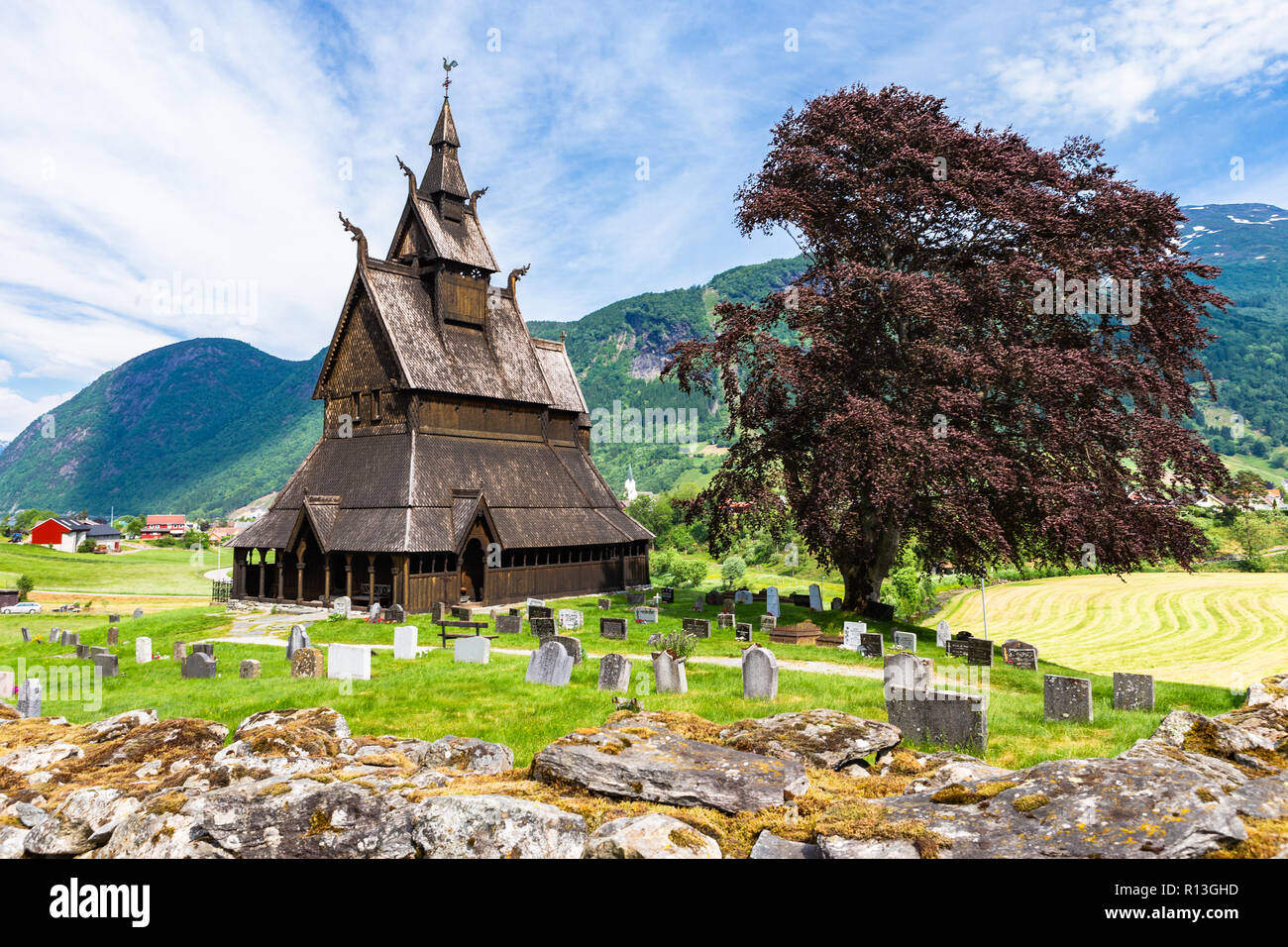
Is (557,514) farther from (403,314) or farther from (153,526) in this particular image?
(153,526)

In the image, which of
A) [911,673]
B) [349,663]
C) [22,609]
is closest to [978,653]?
[911,673]

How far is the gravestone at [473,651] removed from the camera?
21.2 metres

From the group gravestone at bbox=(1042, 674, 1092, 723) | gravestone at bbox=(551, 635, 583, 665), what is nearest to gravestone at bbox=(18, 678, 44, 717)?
gravestone at bbox=(551, 635, 583, 665)

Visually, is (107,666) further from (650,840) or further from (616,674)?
(650,840)

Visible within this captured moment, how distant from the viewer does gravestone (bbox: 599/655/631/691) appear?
54.2 feet

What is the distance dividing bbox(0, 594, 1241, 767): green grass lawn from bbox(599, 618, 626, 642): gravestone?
1.76 m

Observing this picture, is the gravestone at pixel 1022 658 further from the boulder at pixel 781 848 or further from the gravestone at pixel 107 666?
the gravestone at pixel 107 666

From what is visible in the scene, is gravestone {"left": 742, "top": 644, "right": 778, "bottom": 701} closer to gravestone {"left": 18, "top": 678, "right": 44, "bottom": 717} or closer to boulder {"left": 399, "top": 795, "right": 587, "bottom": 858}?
boulder {"left": 399, "top": 795, "right": 587, "bottom": 858}

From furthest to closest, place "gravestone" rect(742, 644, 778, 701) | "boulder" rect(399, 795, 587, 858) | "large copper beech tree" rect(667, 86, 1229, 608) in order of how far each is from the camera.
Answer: "large copper beech tree" rect(667, 86, 1229, 608) → "gravestone" rect(742, 644, 778, 701) → "boulder" rect(399, 795, 587, 858)

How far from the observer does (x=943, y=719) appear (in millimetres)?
12055

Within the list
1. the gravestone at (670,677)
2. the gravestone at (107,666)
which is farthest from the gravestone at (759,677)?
the gravestone at (107,666)
